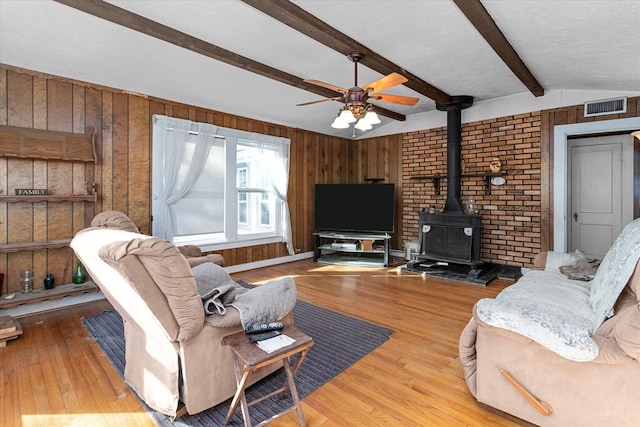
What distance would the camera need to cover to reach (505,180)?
16.5 feet

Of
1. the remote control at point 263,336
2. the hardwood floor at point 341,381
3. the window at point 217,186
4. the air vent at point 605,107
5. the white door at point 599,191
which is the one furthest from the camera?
the white door at point 599,191

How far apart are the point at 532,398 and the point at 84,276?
13.3ft

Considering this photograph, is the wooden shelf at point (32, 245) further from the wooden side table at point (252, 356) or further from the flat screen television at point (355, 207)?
the flat screen television at point (355, 207)

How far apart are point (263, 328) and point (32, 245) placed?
287 centimetres

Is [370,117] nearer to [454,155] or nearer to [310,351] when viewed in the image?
[310,351]

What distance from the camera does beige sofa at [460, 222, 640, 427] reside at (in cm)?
145

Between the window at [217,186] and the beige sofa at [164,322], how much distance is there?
2.33 metres

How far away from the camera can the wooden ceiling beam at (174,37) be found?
8.05 ft

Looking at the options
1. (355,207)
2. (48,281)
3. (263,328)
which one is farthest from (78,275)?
(355,207)

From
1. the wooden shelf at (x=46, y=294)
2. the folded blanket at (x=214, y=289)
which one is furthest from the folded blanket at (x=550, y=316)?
the wooden shelf at (x=46, y=294)

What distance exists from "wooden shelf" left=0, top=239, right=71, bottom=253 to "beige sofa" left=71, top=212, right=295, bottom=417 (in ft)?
5.29

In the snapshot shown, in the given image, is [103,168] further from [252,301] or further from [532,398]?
[532,398]

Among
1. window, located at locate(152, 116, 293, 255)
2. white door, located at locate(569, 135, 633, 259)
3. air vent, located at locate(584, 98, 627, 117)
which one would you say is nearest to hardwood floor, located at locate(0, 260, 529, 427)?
window, located at locate(152, 116, 293, 255)

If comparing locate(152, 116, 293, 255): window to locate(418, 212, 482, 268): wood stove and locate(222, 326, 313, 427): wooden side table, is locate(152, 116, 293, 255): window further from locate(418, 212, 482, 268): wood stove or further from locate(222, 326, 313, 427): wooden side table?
locate(222, 326, 313, 427): wooden side table
